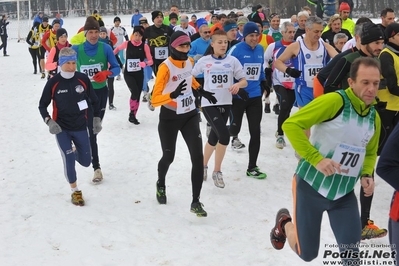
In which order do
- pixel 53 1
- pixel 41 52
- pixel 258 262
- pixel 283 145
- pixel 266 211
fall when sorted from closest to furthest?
pixel 258 262 < pixel 266 211 < pixel 283 145 < pixel 41 52 < pixel 53 1

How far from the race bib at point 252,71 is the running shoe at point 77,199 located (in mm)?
2749

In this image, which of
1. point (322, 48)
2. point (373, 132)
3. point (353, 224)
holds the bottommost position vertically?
point (353, 224)

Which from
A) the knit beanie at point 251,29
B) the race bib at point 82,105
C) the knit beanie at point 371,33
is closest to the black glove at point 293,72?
the knit beanie at point 251,29

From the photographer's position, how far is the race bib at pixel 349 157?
3.97m

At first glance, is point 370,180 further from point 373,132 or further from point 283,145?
point 283,145

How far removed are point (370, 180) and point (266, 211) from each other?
2613mm

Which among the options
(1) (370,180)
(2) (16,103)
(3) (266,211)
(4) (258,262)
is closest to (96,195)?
(3) (266,211)

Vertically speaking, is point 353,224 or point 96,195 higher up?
point 353,224

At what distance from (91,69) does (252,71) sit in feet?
7.54

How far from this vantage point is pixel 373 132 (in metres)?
4.02

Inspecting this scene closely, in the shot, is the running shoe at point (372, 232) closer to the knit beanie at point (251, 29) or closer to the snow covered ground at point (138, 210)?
the snow covered ground at point (138, 210)

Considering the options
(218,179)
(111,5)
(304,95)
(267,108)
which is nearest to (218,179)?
(218,179)

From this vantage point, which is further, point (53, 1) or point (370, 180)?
point (53, 1)

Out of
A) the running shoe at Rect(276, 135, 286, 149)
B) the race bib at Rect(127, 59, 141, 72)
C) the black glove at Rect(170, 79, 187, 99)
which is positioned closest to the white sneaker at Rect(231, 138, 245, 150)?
the running shoe at Rect(276, 135, 286, 149)
